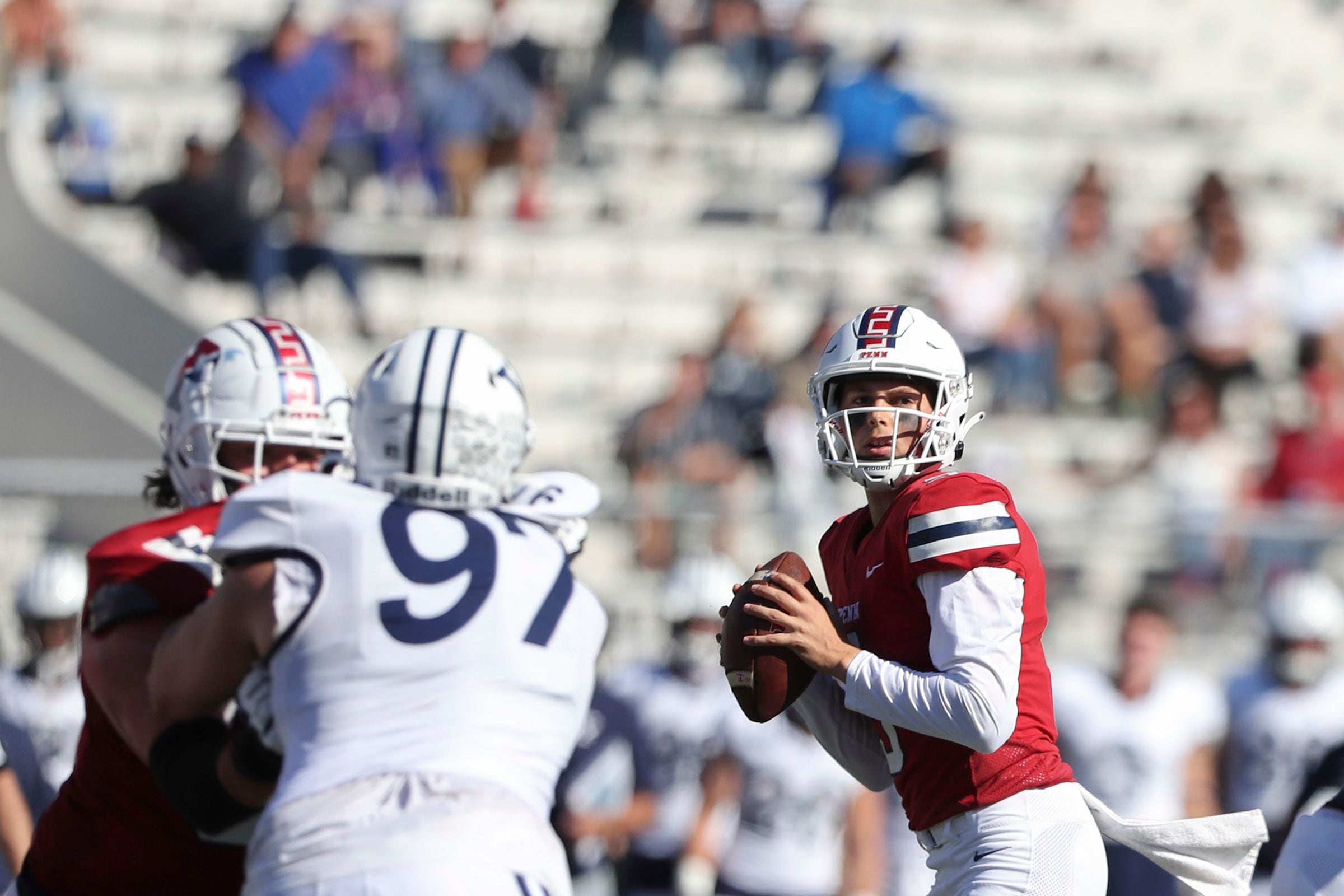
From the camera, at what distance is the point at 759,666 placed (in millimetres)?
3426

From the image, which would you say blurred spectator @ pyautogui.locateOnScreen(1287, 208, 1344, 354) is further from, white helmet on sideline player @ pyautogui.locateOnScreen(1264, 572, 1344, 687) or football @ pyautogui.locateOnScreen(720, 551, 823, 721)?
football @ pyautogui.locateOnScreen(720, 551, 823, 721)

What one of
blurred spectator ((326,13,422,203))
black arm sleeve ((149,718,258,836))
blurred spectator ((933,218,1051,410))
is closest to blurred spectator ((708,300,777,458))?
blurred spectator ((933,218,1051,410))

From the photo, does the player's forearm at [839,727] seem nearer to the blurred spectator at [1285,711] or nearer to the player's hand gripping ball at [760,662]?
the player's hand gripping ball at [760,662]

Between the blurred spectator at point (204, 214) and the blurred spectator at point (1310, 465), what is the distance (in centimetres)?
565

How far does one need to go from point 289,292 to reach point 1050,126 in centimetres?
590

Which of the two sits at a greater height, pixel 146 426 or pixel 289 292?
pixel 289 292

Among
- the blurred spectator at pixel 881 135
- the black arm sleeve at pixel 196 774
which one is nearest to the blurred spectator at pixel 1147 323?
the blurred spectator at pixel 881 135

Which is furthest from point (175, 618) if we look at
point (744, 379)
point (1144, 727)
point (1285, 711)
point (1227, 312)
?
point (1227, 312)

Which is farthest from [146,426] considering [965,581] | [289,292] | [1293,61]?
[1293,61]

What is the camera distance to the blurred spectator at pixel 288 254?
32.3ft

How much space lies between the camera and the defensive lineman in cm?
291

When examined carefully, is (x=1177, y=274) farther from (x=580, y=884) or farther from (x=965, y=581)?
(x=965, y=581)

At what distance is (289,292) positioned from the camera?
996cm

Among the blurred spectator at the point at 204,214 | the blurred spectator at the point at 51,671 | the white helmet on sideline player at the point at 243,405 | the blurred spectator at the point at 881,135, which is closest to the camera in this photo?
the white helmet on sideline player at the point at 243,405
